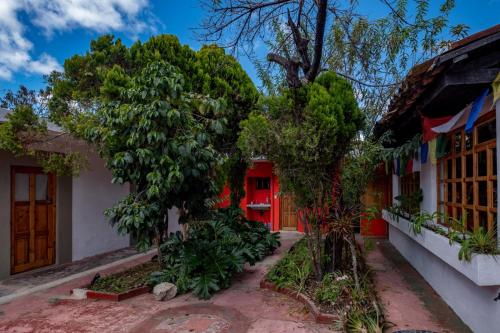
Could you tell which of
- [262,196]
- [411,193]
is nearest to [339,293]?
[411,193]

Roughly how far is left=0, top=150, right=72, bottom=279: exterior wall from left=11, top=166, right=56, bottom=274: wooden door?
104 mm

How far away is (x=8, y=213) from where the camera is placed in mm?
7066

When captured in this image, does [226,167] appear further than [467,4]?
Yes

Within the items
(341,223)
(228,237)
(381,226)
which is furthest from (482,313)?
(381,226)

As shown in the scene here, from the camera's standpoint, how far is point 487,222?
4191 mm

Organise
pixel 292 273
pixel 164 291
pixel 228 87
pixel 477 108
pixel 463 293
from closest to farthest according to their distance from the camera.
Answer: pixel 477 108 < pixel 463 293 < pixel 164 291 < pixel 292 273 < pixel 228 87

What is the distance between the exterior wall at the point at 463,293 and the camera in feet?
12.0

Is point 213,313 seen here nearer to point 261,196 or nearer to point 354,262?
point 354,262

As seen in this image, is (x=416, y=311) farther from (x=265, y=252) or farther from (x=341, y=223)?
(x=265, y=252)

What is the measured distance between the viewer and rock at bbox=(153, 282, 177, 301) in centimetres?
548

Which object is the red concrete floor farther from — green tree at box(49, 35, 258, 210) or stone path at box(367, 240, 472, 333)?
green tree at box(49, 35, 258, 210)

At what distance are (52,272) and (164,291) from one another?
3.43 metres

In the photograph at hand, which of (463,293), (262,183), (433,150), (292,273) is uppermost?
(433,150)

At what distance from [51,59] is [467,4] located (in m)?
13.0
